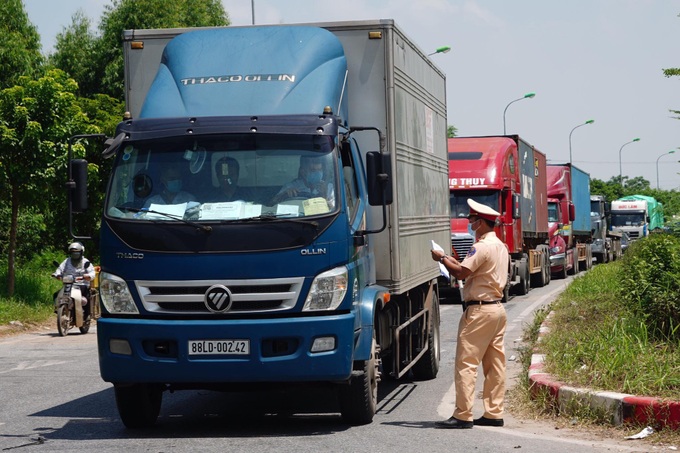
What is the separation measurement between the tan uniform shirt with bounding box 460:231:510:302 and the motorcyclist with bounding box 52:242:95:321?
11.9 meters

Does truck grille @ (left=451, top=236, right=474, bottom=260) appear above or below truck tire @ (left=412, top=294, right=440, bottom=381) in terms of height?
above

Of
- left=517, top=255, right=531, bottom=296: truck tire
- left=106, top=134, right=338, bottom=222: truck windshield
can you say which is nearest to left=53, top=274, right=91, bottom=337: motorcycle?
left=106, top=134, right=338, bottom=222: truck windshield

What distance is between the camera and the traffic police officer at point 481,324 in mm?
9125

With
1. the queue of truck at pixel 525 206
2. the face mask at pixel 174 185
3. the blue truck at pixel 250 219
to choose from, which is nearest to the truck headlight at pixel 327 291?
the blue truck at pixel 250 219

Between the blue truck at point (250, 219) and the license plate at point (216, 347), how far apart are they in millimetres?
10

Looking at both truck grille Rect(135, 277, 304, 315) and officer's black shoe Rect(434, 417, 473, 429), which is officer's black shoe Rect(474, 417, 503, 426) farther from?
truck grille Rect(135, 277, 304, 315)

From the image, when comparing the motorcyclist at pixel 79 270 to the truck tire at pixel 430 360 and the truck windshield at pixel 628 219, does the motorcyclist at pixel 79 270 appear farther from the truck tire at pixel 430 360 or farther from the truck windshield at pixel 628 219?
the truck windshield at pixel 628 219

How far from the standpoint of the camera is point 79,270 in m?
20.0

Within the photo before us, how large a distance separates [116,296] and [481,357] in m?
2.85

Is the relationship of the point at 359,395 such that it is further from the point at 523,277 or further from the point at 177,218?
the point at 523,277

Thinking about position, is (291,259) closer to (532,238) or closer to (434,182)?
(434,182)

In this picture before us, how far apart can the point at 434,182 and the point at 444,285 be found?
12.3 meters

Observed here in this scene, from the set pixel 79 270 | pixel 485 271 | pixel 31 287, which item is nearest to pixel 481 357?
pixel 485 271

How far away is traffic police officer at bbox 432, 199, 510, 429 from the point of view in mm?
9125
